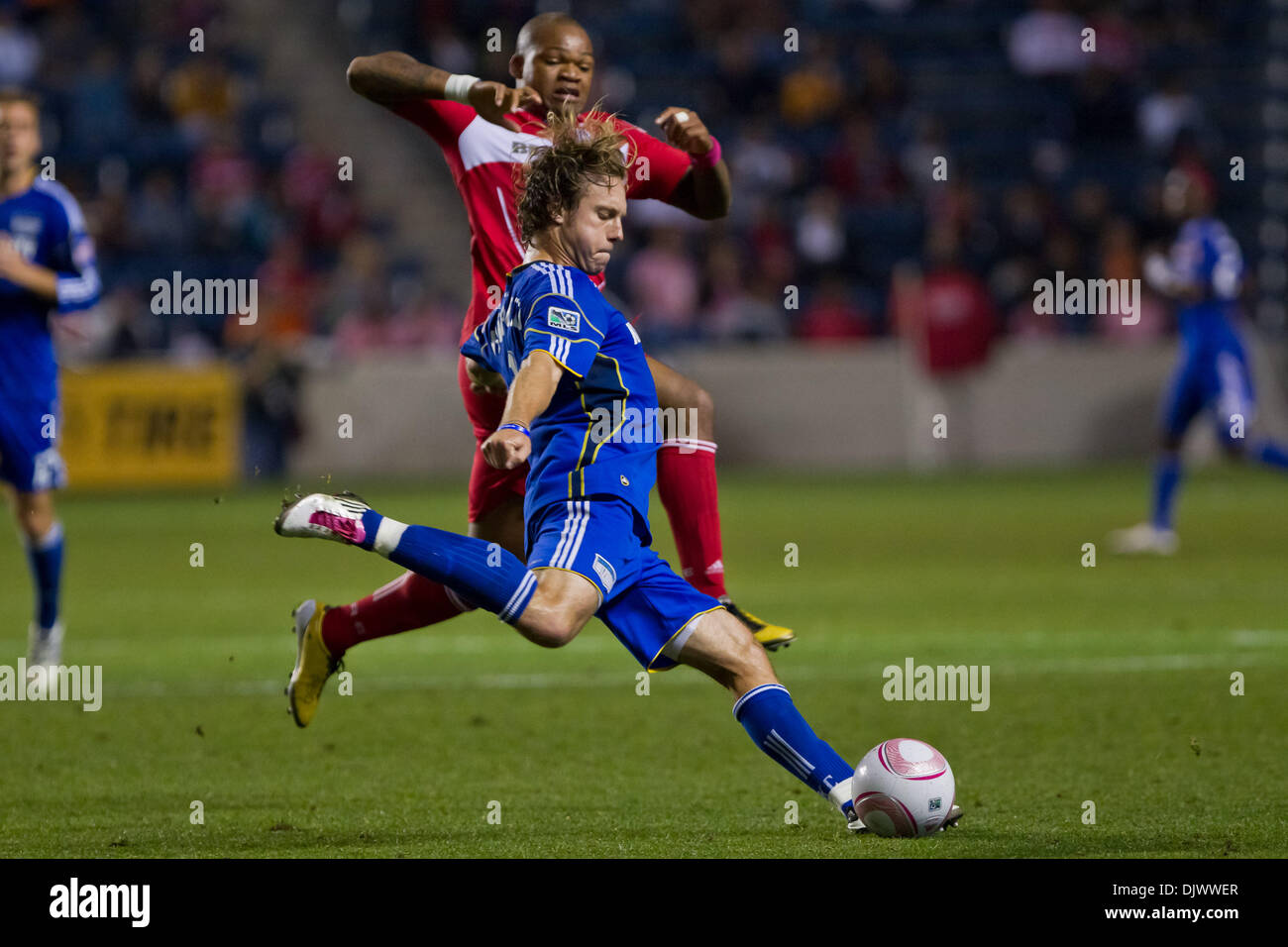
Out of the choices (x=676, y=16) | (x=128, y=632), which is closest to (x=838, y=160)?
(x=676, y=16)

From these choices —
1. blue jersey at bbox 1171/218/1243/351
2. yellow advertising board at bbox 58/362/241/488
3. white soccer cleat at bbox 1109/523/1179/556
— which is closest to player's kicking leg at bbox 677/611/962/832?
white soccer cleat at bbox 1109/523/1179/556

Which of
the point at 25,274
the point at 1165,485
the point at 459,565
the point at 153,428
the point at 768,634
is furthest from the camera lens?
the point at 153,428

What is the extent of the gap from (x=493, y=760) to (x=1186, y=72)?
19.3m

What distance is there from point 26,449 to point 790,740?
4393 mm

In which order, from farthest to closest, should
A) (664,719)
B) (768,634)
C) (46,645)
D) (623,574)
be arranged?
(46,645) → (664,719) → (768,634) → (623,574)

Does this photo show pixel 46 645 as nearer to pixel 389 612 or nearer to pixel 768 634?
pixel 389 612

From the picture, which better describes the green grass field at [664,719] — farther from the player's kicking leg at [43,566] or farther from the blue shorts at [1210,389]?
the blue shorts at [1210,389]

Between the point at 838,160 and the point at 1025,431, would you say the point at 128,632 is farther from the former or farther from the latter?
the point at 838,160

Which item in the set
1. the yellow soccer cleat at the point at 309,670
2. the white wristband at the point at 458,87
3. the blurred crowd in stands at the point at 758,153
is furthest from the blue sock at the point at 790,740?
the blurred crowd in stands at the point at 758,153

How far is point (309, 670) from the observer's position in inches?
246

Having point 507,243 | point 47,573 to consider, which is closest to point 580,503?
point 507,243

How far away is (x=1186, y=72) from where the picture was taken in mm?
23297

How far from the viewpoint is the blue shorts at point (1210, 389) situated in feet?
42.6
